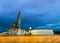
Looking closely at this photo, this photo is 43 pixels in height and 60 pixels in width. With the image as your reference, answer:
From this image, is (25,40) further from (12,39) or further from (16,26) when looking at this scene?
(16,26)

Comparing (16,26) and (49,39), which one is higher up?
(16,26)

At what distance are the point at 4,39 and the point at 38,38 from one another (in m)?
0.80

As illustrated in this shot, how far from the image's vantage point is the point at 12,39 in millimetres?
3303

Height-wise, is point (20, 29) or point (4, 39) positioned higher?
point (20, 29)

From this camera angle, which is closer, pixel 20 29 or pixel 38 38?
pixel 38 38

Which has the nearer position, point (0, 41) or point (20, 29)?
point (0, 41)

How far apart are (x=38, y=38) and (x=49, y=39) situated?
0.83ft

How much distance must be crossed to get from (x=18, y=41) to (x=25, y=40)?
0.54 ft

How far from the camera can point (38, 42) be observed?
10.6 ft

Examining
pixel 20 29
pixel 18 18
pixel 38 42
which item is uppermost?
pixel 18 18

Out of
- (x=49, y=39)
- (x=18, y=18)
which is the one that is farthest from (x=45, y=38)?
(x=18, y=18)

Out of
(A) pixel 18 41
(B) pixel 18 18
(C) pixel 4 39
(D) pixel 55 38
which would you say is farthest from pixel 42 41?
(B) pixel 18 18

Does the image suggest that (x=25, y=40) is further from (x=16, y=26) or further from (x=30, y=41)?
(x=16, y=26)

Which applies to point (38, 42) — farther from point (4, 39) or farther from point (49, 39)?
point (4, 39)
